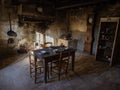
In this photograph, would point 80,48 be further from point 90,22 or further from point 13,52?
point 13,52

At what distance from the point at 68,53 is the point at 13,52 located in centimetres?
290

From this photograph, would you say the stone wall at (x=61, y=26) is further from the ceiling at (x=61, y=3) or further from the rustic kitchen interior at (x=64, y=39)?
the ceiling at (x=61, y=3)

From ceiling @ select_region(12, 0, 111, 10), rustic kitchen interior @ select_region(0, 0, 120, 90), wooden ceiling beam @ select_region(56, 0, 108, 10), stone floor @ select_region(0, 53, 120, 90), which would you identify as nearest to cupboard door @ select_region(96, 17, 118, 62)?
rustic kitchen interior @ select_region(0, 0, 120, 90)

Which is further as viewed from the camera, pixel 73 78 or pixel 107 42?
pixel 107 42

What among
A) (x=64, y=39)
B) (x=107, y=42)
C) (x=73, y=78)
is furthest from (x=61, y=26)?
(x=73, y=78)

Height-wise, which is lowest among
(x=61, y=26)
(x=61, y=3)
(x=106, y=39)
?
(x=106, y=39)

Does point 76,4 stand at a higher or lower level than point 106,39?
higher

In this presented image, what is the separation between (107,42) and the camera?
4.57 metres

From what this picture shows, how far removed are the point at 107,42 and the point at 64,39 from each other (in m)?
1.95

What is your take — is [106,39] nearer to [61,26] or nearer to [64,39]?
[64,39]

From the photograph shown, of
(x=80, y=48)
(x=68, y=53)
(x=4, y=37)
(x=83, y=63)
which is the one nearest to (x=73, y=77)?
(x=68, y=53)

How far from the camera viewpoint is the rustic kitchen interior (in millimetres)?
3004

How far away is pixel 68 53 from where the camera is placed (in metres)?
3.17

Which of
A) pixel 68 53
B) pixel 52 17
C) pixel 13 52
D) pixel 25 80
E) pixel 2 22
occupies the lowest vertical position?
pixel 25 80
